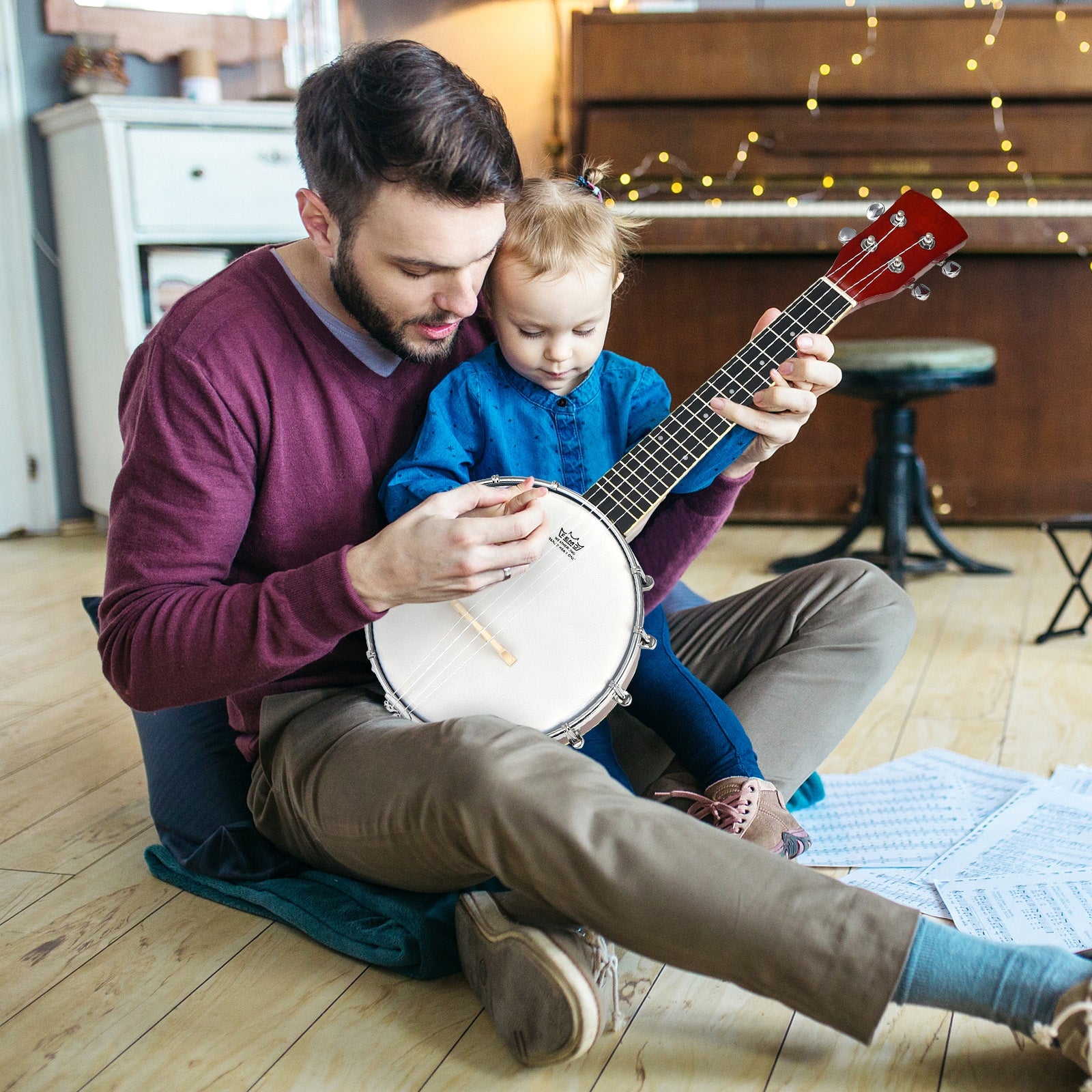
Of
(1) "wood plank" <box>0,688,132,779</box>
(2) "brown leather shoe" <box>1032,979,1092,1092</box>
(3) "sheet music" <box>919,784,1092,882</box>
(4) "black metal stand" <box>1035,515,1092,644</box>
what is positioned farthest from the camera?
(4) "black metal stand" <box>1035,515,1092,644</box>

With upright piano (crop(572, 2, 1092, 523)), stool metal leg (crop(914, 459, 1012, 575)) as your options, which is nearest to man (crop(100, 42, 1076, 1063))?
stool metal leg (crop(914, 459, 1012, 575))

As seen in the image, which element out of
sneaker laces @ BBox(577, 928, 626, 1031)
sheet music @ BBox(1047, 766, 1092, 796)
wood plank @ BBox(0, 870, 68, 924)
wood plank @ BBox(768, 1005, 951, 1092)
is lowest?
wood plank @ BBox(0, 870, 68, 924)

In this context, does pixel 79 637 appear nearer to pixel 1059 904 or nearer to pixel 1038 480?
pixel 1059 904

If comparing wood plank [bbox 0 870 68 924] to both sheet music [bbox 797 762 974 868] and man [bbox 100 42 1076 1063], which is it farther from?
sheet music [bbox 797 762 974 868]

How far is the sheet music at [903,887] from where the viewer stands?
1401 millimetres

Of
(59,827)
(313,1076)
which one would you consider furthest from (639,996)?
(59,827)

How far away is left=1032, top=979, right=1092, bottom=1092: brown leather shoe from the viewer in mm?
961

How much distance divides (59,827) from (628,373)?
3.33ft

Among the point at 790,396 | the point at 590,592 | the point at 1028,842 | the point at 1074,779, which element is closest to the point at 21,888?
the point at 590,592

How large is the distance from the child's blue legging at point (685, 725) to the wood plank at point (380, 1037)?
0.32 metres

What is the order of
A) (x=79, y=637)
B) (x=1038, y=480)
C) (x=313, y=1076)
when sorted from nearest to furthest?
(x=313, y=1076), (x=79, y=637), (x=1038, y=480)

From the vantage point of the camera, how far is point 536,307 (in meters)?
1.44

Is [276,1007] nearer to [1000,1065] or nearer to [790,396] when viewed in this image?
[1000,1065]

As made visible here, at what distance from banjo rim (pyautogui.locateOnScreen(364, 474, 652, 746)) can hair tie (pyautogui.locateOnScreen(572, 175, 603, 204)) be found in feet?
1.25
